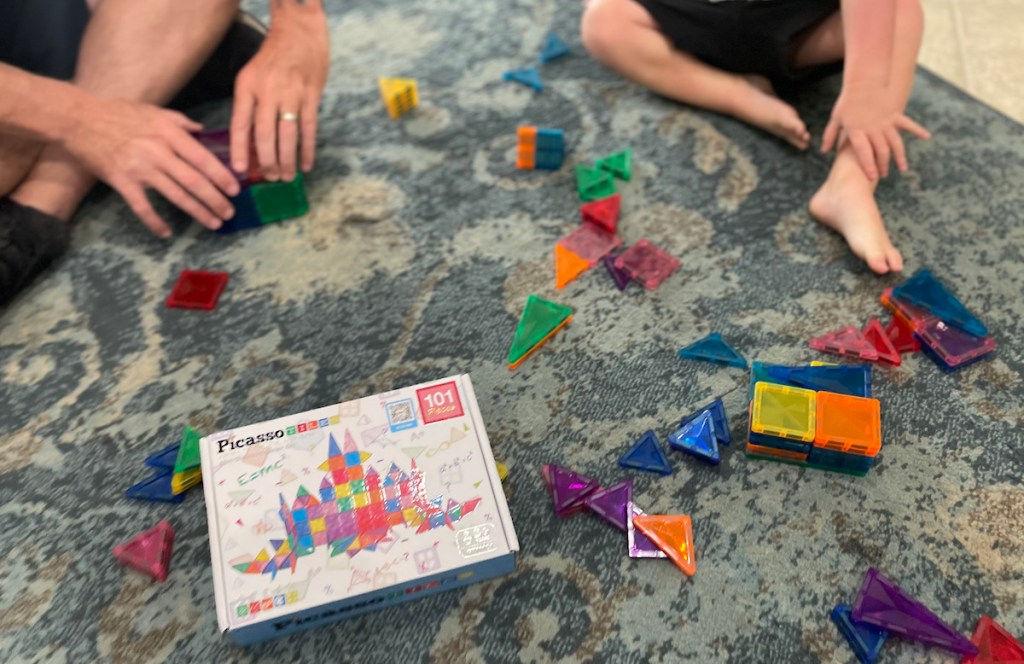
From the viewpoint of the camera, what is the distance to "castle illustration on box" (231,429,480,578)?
71 cm

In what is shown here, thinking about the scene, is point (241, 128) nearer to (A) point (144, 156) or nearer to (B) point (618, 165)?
(A) point (144, 156)

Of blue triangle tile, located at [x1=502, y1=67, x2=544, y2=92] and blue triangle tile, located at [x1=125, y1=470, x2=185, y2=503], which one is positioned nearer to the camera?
blue triangle tile, located at [x1=125, y1=470, x2=185, y2=503]

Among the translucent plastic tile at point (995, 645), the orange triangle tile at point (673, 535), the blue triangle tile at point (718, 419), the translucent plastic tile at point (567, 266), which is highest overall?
the translucent plastic tile at point (567, 266)

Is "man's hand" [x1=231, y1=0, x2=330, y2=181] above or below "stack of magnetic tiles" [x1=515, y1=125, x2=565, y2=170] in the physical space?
above

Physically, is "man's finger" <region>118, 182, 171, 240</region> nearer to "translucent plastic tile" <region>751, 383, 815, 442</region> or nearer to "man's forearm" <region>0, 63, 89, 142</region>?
"man's forearm" <region>0, 63, 89, 142</region>

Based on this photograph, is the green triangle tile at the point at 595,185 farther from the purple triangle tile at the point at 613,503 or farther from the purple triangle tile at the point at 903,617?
the purple triangle tile at the point at 903,617

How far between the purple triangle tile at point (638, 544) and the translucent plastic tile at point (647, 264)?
319 millimetres

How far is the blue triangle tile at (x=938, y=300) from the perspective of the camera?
0.91 metres

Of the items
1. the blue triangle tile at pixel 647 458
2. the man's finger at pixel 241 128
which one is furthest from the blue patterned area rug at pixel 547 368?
the man's finger at pixel 241 128

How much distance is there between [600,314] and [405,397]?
0.28 metres

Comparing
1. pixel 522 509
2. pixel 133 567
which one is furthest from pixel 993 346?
pixel 133 567

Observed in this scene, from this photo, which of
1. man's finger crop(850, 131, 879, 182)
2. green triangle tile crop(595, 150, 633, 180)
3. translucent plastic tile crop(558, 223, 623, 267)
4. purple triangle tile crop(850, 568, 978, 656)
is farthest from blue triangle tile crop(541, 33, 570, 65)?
purple triangle tile crop(850, 568, 978, 656)

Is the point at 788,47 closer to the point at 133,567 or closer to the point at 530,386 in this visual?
the point at 530,386

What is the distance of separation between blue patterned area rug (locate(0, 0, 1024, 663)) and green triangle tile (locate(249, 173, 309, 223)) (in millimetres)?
26
